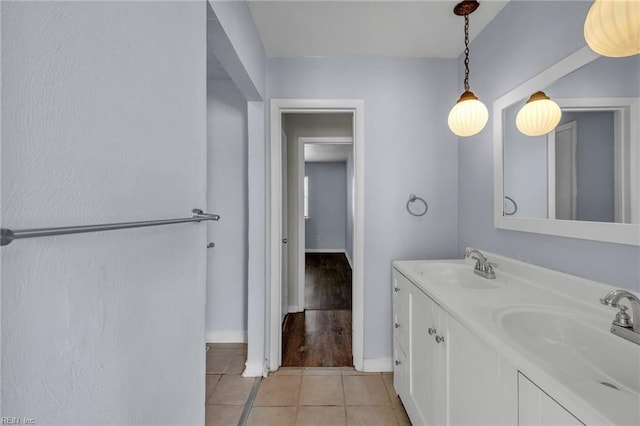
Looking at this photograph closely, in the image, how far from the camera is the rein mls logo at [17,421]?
0.39 meters

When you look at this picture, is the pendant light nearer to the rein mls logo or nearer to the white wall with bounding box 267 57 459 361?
the white wall with bounding box 267 57 459 361

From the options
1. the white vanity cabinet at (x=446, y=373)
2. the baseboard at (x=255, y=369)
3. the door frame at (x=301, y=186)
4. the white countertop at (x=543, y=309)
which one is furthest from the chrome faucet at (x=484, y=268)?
the door frame at (x=301, y=186)

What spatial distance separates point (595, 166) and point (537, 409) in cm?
96

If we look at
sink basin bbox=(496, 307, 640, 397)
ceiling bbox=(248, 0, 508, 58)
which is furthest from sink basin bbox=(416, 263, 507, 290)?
ceiling bbox=(248, 0, 508, 58)

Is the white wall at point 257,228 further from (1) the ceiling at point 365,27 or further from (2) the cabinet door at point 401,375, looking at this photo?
(2) the cabinet door at point 401,375

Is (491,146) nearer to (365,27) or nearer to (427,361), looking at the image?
(365,27)

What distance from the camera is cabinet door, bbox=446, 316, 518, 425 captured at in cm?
78

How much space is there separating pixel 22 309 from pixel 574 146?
5.75 feet

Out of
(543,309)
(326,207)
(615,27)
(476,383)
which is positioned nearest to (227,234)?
(476,383)

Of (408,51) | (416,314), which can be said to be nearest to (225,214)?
(416,314)

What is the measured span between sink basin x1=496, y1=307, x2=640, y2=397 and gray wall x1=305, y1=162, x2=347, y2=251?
6.50 meters

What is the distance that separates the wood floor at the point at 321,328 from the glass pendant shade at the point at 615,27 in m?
2.29

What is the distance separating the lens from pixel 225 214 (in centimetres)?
256

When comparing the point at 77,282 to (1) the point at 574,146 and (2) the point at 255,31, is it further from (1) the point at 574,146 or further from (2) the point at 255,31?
(2) the point at 255,31
